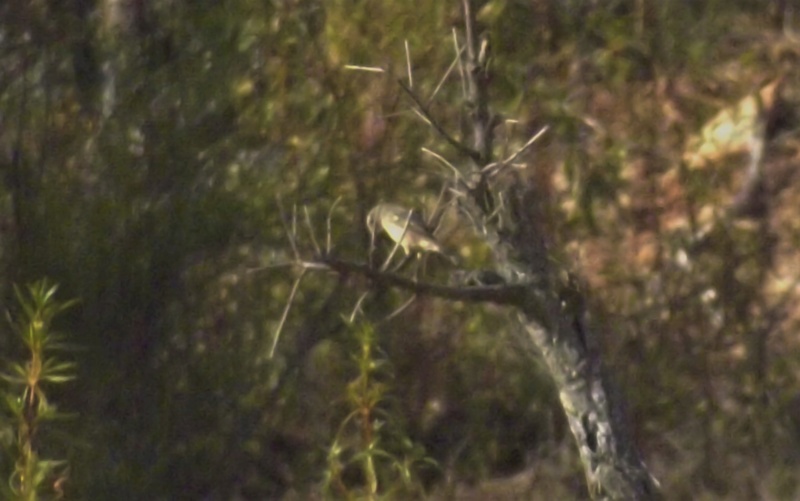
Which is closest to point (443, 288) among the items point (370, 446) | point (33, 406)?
point (370, 446)

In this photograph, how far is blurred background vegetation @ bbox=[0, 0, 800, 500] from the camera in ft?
6.98

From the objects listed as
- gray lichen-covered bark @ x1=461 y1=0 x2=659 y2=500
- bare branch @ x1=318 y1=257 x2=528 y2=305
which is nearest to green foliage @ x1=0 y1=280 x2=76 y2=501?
bare branch @ x1=318 y1=257 x2=528 y2=305

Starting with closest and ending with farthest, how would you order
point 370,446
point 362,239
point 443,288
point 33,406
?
point 443,288 < point 33,406 < point 370,446 < point 362,239

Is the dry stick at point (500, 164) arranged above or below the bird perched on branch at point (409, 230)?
above

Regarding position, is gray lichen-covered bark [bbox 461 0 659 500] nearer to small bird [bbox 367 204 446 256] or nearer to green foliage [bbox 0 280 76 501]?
small bird [bbox 367 204 446 256]

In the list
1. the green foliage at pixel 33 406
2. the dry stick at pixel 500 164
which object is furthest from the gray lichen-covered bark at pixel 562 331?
the green foliage at pixel 33 406

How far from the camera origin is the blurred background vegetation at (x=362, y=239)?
2.13 meters

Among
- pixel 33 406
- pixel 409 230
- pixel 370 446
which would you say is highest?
pixel 409 230

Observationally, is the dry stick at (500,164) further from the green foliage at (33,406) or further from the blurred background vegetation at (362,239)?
the green foliage at (33,406)

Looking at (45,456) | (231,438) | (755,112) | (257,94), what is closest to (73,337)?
(45,456)

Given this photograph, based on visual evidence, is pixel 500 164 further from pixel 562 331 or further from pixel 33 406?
pixel 33 406

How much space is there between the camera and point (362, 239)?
7.65 feet

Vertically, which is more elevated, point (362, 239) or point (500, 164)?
point (500, 164)

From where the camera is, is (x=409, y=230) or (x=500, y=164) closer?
(x=500, y=164)
